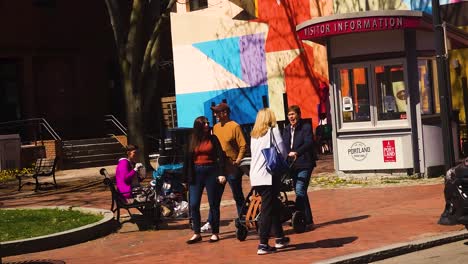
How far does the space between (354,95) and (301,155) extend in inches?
268

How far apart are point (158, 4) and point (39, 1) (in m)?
12.2

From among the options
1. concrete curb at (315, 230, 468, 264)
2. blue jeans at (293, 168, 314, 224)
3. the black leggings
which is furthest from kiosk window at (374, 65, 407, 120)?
the black leggings

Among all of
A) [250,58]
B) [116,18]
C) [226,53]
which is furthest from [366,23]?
[226,53]

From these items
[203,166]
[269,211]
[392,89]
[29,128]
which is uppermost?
[392,89]

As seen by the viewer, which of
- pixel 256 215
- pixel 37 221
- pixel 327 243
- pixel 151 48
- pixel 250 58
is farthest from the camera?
pixel 250 58

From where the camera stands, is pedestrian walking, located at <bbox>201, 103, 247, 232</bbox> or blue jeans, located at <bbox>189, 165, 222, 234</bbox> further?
pedestrian walking, located at <bbox>201, 103, 247, 232</bbox>

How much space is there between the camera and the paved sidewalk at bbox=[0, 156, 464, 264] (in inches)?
384

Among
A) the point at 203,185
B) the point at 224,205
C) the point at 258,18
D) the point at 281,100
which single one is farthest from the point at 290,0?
the point at 203,185

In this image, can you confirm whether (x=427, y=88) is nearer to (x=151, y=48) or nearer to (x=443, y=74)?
(x=443, y=74)

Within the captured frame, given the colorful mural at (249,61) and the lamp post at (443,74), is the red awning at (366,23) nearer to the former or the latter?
the lamp post at (443,74)

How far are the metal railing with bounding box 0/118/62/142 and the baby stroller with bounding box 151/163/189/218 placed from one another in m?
19.9

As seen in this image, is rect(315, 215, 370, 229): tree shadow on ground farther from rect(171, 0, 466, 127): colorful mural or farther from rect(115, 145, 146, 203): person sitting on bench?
rect(171, 0, 466, 127): colorful mural

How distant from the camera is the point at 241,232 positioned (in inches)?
424

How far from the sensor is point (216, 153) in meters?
10.8
